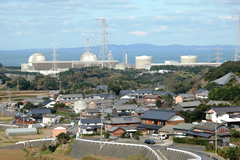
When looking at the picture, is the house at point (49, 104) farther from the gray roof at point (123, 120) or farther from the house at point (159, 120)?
the house at point (159, 120)

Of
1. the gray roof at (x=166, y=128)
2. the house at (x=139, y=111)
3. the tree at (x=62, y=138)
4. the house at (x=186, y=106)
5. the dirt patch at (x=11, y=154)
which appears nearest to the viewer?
the dirt patch at (x=11, y=154)

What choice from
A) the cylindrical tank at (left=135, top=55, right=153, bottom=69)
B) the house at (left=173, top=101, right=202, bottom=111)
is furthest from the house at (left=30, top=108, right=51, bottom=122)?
the cylindrical tank at (left=135, top=55, right=153, bottom=69)

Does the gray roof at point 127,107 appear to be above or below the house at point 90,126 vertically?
above

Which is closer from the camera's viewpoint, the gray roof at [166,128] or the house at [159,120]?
the gray roof at [166,128]

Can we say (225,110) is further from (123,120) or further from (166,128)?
(123,120)

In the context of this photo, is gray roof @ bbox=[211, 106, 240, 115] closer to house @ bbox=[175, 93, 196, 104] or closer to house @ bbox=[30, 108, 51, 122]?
house @ bbox=[175, 93, 196, 104]

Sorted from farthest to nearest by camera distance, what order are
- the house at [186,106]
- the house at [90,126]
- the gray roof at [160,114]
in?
1. the house at [186,106]
2. the house at [90,126]
3. the gray roof at [160,114]

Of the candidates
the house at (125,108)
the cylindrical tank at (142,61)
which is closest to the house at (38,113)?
the house at (125,108)

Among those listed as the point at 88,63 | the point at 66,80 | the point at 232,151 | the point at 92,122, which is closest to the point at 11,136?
the point at 92,122
